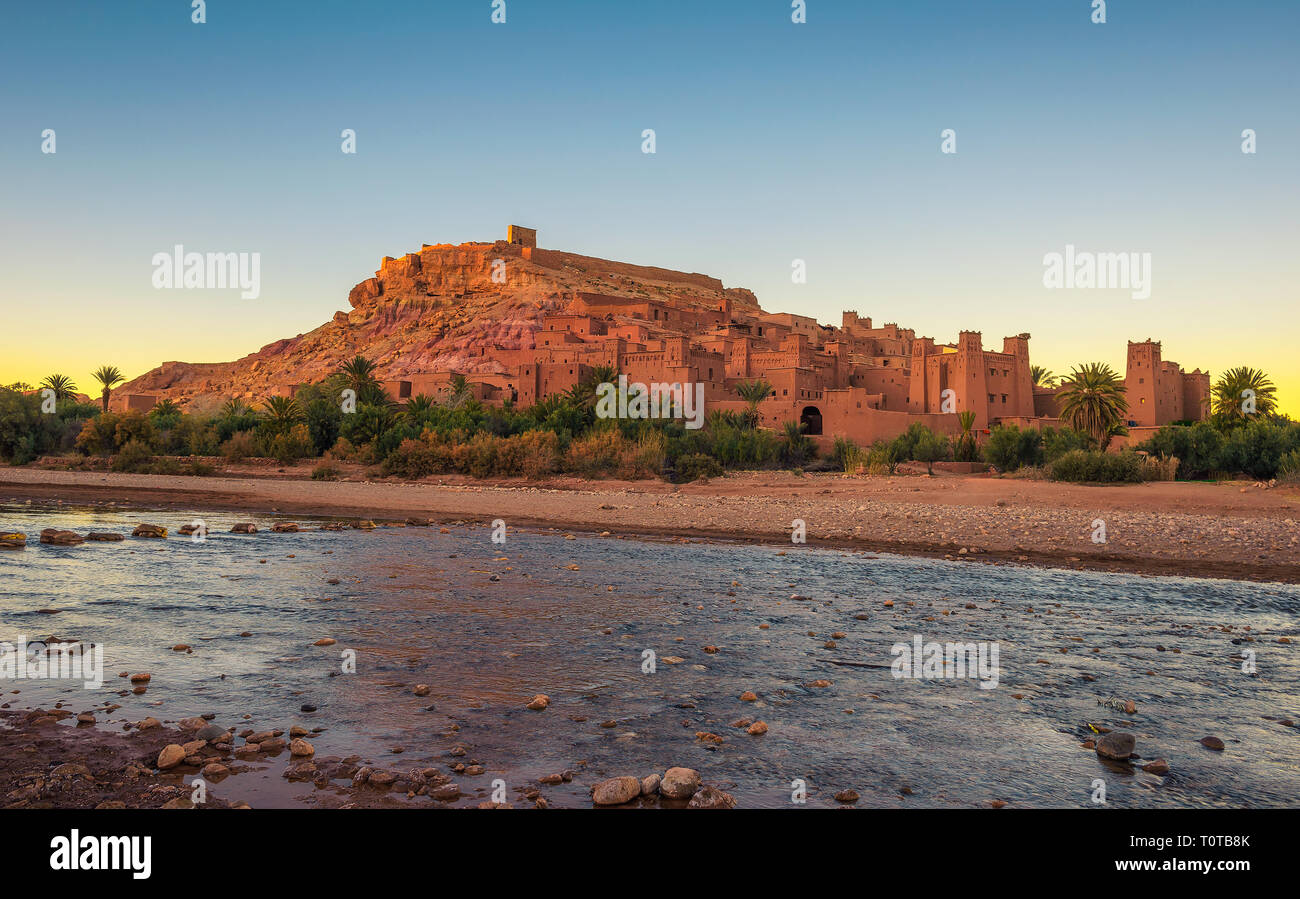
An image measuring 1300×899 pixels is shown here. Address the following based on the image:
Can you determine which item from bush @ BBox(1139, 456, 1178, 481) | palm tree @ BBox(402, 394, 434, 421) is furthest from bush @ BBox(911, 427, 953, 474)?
palm tree @ BBox(402, 394, 434, 421)

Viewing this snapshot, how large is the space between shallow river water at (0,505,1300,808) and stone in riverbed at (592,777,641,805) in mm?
74

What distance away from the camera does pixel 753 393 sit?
161 feet

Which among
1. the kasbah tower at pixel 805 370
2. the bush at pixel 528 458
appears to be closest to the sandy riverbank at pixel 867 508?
the bush at pixel 528 458

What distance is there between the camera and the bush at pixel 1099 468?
79.5 ft

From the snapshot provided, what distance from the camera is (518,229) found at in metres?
109

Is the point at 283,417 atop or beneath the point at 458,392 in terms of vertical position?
beneath

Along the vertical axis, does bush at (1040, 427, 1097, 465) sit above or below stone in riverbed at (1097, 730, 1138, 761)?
above

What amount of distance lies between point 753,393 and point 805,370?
4.27 m

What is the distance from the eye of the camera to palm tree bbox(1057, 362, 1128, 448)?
121 feet

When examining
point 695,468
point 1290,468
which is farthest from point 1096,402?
point 695,468

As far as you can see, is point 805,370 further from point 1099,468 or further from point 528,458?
point 1099,468

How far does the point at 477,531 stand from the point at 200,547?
5521mm

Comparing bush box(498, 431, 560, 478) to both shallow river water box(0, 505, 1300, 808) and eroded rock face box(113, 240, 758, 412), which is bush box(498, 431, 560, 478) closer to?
shallow river water box(0, 505, 1300, 808)

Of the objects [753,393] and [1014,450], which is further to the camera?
[753,393]
